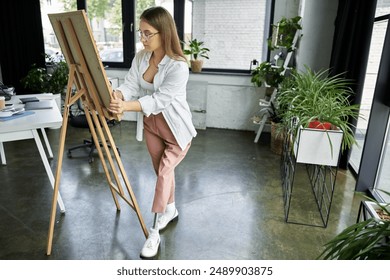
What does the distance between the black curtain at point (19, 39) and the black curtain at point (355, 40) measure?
442 cm

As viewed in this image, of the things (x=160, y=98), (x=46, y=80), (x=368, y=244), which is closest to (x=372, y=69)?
(x=160, y=98)

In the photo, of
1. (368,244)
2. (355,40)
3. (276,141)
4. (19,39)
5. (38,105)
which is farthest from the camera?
(19,39)

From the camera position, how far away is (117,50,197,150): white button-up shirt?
1812mm

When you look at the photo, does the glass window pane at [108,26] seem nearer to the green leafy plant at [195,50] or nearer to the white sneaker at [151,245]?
the green leafy plant at [195,50]

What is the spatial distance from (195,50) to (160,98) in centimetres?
311

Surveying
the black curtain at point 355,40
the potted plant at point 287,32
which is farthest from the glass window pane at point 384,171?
the potted plant at point 287,32

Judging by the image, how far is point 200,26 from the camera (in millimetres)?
4848

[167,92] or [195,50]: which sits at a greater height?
[195,50]

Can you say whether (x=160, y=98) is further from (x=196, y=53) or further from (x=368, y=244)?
(x=196, y=53)

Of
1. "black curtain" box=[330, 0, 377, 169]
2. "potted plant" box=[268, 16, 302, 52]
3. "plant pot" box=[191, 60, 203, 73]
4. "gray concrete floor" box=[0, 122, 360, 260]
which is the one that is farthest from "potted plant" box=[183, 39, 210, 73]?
"black curtain" box=[330, 0, 377, 169]

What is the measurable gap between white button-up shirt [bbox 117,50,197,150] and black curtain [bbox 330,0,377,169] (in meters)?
1.90

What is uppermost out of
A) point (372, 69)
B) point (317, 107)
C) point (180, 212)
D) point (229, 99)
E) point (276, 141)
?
point (372, 69)

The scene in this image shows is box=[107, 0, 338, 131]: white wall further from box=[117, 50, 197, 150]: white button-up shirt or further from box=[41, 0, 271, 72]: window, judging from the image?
box=[117, 50, 197, 150]: white button-up shirt
